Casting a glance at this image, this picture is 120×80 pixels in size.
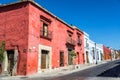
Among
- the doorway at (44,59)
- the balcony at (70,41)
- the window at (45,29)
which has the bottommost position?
the doorway at (44,59)

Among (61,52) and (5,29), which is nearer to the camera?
(5,29)

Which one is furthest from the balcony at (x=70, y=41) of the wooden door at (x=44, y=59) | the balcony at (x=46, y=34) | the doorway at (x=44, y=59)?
the wooden door at (x=44, y=59)

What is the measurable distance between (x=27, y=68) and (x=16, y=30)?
4040 mm

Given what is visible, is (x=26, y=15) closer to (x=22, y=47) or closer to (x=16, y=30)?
(x=16, y=30)

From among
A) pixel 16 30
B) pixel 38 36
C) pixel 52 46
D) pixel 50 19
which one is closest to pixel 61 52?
pixel 52 46

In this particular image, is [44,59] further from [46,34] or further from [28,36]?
[28,36]

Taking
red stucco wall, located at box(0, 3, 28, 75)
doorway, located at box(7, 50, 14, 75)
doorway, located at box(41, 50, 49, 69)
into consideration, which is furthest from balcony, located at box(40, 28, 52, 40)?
doorway, located at box(7, 50, 14, 75)

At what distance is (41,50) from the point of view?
2423 centimetres

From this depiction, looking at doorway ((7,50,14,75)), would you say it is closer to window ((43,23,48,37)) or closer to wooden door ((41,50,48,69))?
wooden door ((41,50,48,69))

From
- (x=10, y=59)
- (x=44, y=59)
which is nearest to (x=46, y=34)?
(x=44, y=59)

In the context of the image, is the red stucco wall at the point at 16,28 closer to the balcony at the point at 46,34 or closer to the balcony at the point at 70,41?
the balcony at the point at 46,34

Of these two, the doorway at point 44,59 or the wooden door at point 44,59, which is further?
the doorway at point 44,59

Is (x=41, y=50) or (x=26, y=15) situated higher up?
(x=26, y=15)

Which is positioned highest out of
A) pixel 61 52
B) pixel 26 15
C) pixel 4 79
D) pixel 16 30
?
pixel 26 15
